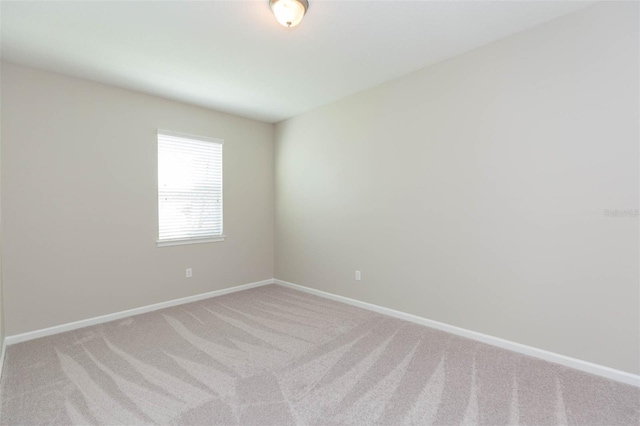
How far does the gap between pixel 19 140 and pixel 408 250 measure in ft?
13.2

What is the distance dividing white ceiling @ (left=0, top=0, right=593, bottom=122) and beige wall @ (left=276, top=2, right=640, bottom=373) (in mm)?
328

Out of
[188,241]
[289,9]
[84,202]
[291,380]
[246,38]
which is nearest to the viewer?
[289,9]

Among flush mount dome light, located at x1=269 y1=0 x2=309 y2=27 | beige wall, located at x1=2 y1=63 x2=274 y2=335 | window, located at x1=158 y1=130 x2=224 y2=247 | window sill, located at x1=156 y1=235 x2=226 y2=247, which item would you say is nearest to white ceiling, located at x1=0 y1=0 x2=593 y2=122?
flush mount dome light, located at x1=269 y1=0 x2=309 y2=27

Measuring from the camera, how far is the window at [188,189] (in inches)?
153

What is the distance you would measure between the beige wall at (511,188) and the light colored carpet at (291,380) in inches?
16.0

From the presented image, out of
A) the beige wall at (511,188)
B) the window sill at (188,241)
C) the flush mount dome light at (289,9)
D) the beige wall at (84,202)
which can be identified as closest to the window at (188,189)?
the window sill at (188,241)

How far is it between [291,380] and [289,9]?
8.47ft

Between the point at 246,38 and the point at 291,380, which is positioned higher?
the point at 246,38

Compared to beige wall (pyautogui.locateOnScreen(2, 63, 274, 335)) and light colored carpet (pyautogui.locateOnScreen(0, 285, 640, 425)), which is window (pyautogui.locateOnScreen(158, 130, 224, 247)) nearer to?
beige wall (pyautogui.locateOnScreen(2, 63, 274, 335))

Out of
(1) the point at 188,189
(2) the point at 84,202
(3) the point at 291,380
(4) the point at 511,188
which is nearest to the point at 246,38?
(1) the point at 188,189

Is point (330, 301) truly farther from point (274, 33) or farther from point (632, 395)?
point (274, 33)

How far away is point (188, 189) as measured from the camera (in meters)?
4.09

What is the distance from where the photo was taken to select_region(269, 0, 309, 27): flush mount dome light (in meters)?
2.02

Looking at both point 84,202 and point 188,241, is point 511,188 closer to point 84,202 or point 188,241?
point 188,241
